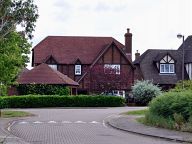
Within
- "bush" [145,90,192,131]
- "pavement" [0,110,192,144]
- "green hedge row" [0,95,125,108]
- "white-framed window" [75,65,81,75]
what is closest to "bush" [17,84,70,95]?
"green hedge row" [0,95,125,108]

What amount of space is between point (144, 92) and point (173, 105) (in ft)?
117

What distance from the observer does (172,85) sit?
79.1 meters

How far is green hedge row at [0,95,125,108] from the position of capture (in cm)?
5594

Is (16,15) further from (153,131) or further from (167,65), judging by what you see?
(167,65)

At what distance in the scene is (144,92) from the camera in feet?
213

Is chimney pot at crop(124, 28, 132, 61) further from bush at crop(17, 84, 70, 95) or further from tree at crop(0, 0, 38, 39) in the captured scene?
tree at crop(0, 0, 38, 39)

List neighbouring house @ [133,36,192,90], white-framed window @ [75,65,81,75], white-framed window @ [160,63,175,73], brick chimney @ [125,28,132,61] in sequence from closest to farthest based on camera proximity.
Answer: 1. neighbouring house @ [133,36,192,90]
2. white-framed window @ [160,63,175,73]
3. white-framed window @ [75,65,81,75]
4. brick chimney @ [125,28,132,61]

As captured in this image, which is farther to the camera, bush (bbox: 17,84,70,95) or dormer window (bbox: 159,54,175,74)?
dormer window (bbox: 159,54,175,74)

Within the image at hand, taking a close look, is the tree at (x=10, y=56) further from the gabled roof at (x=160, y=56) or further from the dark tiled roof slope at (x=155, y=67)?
the gabled roof at (x=160, y=56)

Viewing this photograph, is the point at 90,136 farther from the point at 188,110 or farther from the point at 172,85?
the point at 172,85

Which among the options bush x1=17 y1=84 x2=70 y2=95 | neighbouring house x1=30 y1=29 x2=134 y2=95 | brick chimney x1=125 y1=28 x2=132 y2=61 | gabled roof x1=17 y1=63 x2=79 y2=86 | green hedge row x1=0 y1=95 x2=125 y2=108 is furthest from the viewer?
brick chimney x1=125 y1=28 x2=132 y2=61

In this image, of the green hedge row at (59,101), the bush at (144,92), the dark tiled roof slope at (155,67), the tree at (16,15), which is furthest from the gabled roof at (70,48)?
the tree at (16,15)

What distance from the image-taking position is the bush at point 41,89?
2477 inches

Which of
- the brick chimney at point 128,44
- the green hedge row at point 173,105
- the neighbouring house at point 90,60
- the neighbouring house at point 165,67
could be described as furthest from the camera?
the brick chimney at point 128,44
